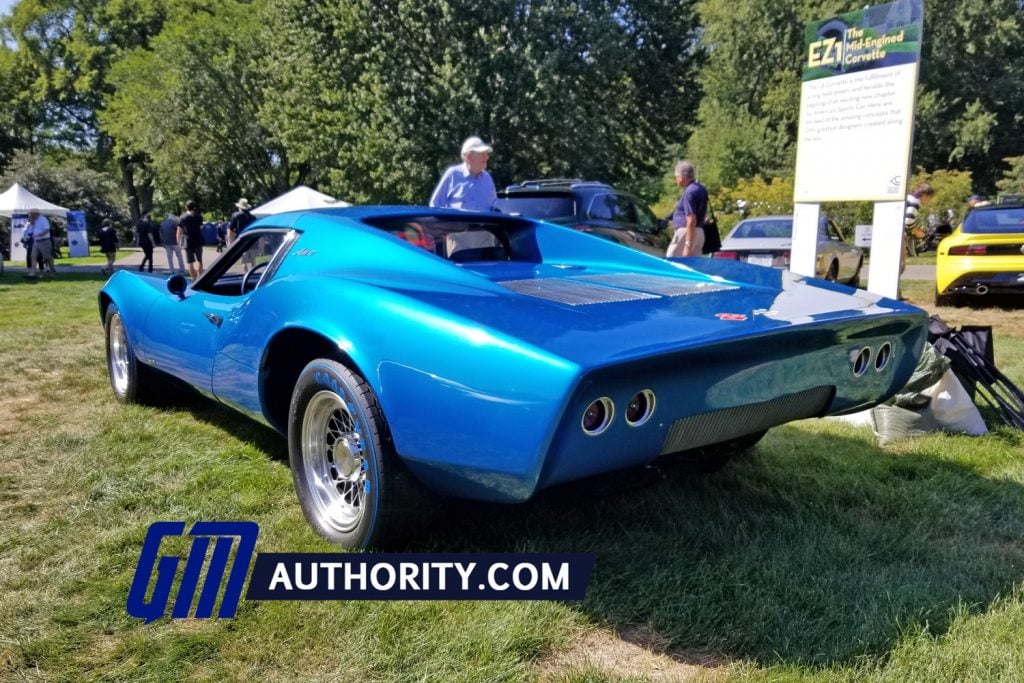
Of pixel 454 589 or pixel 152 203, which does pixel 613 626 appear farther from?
pixel 152 203

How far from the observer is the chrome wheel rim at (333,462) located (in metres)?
2.54

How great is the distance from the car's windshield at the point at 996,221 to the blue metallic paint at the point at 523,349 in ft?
23.2

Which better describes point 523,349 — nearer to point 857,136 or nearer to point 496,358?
point 496,358

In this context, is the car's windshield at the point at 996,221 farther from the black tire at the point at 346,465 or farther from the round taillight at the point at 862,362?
the black tire at the point at 346,465

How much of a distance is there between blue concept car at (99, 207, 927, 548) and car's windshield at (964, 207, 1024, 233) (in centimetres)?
697

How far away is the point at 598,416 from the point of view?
196 cm

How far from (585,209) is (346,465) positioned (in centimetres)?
650

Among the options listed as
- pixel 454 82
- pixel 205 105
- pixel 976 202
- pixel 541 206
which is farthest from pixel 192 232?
pixel 205 105

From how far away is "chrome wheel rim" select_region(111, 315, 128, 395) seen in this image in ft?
14.8

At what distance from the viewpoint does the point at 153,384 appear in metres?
4.39

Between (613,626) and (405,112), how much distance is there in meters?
16.2

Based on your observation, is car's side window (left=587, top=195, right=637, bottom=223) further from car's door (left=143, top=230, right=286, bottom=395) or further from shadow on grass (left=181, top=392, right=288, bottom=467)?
car's door (left=143, top=230, right=286, bottom=395)

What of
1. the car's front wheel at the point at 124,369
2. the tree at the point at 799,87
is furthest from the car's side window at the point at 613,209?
the tree at the point at 799,87

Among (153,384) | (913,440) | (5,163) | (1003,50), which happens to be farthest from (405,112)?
(5,163)
